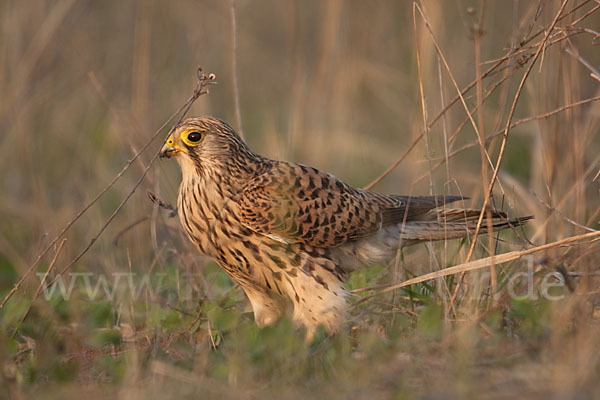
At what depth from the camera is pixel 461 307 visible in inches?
153

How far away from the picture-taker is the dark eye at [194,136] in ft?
14.4

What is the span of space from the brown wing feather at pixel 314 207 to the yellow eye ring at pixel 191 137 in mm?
404

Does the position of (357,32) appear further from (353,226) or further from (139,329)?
(139,329)

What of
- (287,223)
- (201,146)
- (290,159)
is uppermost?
(201,146)

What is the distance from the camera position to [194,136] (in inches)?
173

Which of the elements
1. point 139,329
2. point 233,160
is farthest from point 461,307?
point 139,329

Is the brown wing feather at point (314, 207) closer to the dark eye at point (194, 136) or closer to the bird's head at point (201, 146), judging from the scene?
the bird's head at point (201, 146)

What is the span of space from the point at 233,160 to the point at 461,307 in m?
1.56

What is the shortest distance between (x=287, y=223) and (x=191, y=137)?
77 centimetres

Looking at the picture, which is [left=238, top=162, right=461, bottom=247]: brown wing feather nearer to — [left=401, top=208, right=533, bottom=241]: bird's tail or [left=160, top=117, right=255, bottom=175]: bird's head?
[left=401, top=208, right=533, bottom=241]: bird's tail

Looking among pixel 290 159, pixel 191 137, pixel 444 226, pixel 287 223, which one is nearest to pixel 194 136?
pixel 191 137

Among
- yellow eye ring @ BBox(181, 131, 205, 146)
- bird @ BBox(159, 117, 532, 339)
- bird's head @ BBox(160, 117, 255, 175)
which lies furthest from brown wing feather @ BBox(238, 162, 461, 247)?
yellow eye ring @ BBox(181, 131, 205, 146)

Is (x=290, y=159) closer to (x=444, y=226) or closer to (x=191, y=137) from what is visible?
(x=191, y=137)

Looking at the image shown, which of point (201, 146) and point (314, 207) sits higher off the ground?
Result: point (201, 146)
